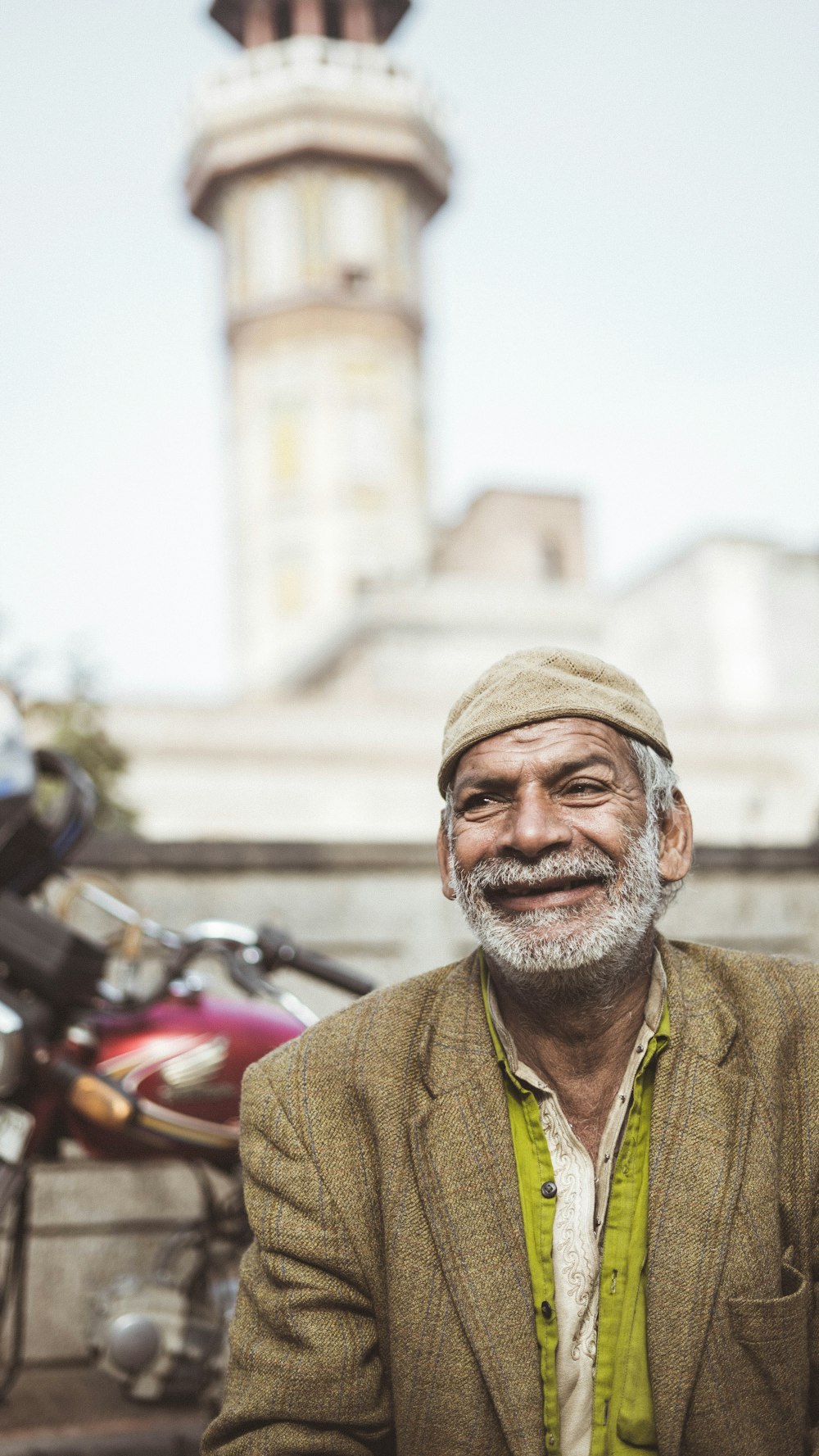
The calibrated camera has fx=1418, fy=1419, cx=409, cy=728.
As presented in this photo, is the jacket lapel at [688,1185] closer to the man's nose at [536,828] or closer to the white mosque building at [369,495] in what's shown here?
the man's nose at [536,828]

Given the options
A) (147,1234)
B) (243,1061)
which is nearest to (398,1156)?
(243,1061)

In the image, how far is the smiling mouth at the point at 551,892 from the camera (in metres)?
2.18

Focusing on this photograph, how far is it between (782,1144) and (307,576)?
3613 centimetres

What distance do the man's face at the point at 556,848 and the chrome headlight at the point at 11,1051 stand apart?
146 cm

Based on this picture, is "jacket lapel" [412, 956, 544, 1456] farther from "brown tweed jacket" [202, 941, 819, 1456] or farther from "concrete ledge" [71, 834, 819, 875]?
"concrete ledge" [71, 834, 819, 875]

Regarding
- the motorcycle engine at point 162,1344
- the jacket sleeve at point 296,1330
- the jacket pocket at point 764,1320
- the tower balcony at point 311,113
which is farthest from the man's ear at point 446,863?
the tower balcony at point 311,113

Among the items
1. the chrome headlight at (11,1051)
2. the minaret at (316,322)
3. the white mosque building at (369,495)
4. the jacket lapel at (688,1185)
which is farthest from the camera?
the minaret at (316,322)

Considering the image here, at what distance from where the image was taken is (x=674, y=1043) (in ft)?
7.17

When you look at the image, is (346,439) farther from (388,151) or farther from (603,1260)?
(603,1260)

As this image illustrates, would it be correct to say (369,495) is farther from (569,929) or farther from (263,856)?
(569,929)

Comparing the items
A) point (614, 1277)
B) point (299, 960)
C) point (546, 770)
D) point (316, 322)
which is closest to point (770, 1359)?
point (614, 1277)

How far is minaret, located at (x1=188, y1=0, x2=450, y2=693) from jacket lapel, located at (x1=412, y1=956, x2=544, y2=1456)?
1375 inches

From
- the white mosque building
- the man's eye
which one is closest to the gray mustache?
the man's eye

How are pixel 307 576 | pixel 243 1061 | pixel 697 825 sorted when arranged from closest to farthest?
pixel 243 1061 → pixel 697 825 → pixel 307 576
